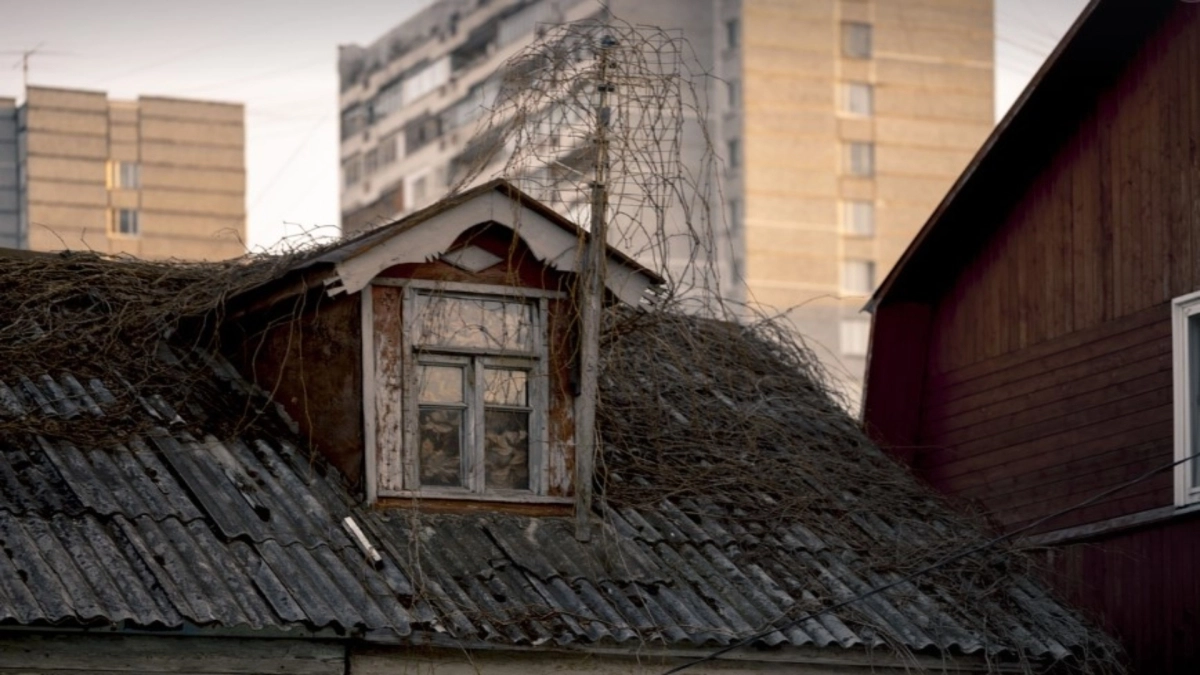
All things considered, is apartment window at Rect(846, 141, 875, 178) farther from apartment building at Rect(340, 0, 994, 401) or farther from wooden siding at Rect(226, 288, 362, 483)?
wooden siding at Rect(226, 288, 362, 483)

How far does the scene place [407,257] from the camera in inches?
607

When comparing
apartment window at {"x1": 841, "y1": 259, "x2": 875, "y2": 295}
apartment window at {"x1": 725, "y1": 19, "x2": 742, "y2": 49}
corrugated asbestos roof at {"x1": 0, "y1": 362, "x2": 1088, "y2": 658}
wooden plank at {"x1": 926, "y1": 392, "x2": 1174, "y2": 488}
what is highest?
apartment window at {"x1": 725, "y1": 19, "x2": 742, "y2": 49}

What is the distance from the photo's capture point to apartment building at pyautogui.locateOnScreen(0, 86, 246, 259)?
89.9 meters

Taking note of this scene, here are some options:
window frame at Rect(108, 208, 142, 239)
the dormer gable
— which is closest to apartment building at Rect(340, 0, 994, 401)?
window frame at Rect(108, 208, 142, 239)

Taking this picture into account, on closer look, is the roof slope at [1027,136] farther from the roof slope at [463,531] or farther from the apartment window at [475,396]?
the apartment window at [475,396]

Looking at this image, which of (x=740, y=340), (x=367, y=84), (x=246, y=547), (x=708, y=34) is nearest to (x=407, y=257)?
(x=246, y=547)

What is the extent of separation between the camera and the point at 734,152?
86125 mm

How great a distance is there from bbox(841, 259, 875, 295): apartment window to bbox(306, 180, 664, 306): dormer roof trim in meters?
71.5

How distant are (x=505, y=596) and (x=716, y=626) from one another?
1382 mm

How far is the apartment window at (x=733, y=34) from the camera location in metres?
84.6

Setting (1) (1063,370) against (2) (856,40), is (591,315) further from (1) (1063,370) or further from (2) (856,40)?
(2) (856,40)

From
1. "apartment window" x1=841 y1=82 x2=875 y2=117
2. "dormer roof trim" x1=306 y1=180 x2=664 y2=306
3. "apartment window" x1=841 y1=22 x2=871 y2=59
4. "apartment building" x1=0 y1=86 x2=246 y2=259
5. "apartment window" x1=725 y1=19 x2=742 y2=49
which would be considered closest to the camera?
"dormer roof trim" x1=306 y1=180 x2=664 y2=306

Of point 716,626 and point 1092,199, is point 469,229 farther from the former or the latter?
point 1092,199

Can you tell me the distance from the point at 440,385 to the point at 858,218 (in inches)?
2895
